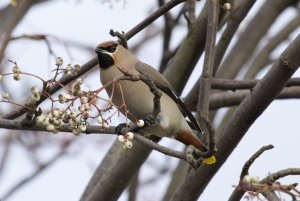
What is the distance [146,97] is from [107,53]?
46cm

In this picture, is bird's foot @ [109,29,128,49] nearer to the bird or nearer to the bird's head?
the bird

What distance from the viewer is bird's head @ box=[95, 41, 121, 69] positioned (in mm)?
4508

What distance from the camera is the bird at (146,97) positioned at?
4285 millimetres

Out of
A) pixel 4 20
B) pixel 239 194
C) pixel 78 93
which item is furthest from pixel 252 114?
pixel 4 20

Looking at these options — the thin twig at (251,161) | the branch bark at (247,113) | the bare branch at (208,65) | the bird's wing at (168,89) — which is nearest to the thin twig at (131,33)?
the bare branch at (208,65)

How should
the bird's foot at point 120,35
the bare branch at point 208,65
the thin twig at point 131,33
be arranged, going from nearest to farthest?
1. the bare branch at point 208,65
2. the thin twig at point 131,33
3. the bird's foot at point 120,35

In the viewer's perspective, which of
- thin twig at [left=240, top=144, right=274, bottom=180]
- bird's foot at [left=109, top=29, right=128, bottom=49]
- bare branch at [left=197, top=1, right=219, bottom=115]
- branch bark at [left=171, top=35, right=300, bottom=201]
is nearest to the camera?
thin twig at [left=240, top=144, right=274, bottom=180]

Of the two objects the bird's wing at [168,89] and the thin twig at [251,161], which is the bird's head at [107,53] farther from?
Result: the thin twig at [251,161]

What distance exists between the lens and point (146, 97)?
430 cm

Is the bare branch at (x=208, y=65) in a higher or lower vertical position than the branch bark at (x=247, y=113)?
higher

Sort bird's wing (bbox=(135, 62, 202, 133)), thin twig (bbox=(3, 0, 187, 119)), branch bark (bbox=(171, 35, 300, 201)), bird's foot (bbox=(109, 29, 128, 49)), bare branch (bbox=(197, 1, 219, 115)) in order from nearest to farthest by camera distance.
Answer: branch bark (bbox=(171, 35, 300, 201)) → bare branch (bbox=(197, 1, 219, 115)) → thin twig (bbox=(3, 0, 187, 119)) → bird's foot (bbox=(109, 29, 128, 49)) → bird's wing (bbox=(135, 62, 202, 133))

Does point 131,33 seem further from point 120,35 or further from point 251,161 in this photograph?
point 251,161

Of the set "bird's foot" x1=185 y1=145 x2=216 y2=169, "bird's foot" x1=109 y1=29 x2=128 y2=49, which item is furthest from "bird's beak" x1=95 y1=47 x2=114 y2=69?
"bird's foot" x1=185 y1=145 x2=216 y2=169

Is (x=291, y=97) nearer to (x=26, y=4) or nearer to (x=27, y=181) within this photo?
(x=26, y=4)
